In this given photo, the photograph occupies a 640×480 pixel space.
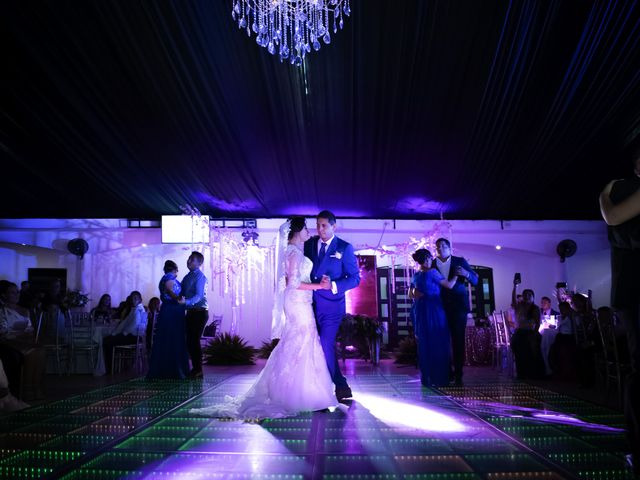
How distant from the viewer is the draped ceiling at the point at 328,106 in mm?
5500

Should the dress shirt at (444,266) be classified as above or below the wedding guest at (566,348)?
above

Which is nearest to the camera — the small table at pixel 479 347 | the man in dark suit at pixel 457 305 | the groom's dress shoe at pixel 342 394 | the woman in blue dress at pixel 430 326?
the groom's dress shoe at pixel 342 394

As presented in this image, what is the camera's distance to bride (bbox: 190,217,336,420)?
3828 mm

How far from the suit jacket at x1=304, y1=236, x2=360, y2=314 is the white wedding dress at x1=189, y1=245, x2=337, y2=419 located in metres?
0.17

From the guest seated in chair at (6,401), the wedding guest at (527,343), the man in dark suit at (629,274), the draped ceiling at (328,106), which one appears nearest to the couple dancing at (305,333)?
the guest seated in chair at (6,401)

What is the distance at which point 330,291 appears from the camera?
14.1ft

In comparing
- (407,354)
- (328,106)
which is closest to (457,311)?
(407,354)

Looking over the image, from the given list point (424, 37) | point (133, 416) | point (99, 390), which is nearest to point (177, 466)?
point (133, 416)

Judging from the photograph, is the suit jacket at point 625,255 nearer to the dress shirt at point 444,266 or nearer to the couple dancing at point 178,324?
the dress shirt at point 444,266

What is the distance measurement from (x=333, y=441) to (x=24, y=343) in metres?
3.86

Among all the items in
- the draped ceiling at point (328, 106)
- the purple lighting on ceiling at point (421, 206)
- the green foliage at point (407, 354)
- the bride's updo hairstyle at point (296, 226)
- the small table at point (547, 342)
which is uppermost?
the draped ceiling at point (328, 106)

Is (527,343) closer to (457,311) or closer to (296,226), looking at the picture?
(457,311)

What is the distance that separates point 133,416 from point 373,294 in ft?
31.6

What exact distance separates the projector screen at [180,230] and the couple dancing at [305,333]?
7.73m
